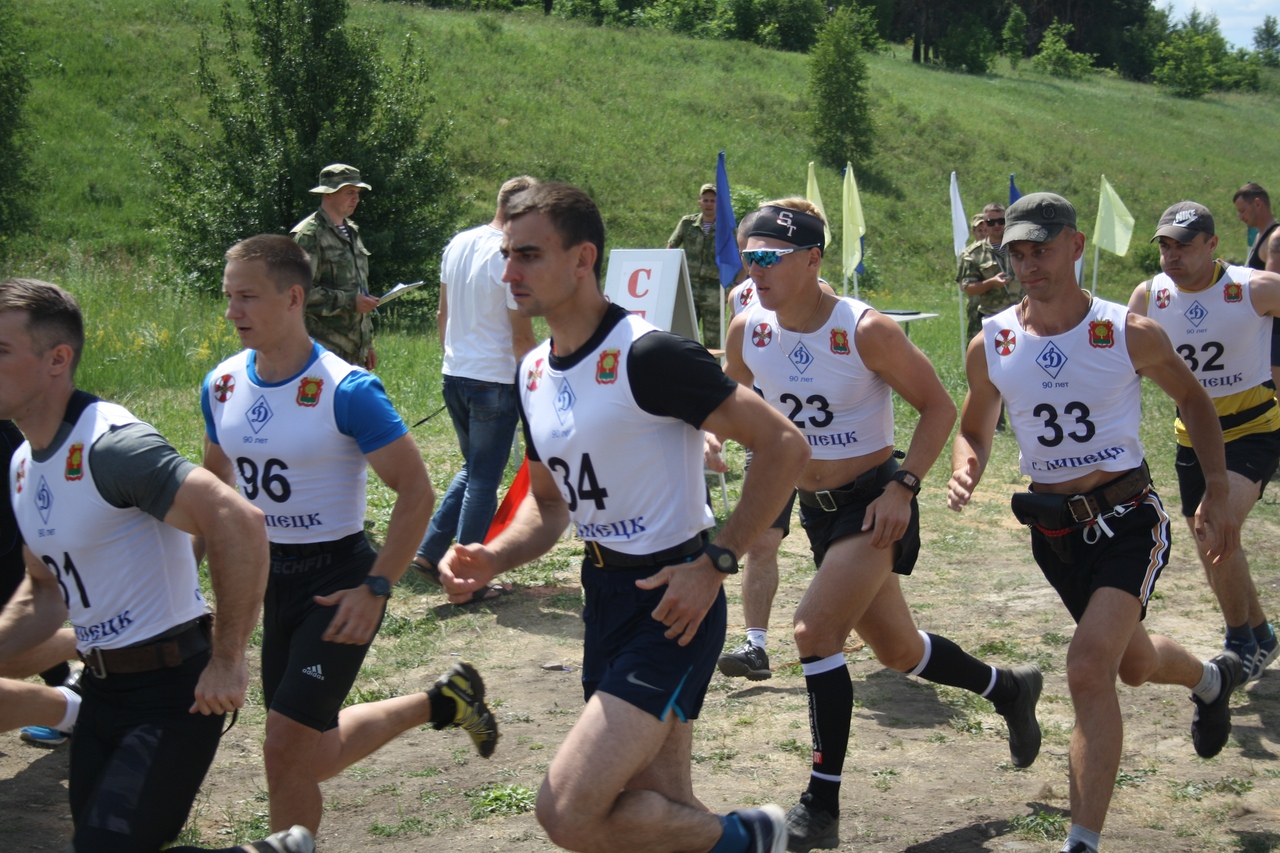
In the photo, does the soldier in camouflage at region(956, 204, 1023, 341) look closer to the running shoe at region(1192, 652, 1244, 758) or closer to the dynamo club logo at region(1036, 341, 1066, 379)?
the running shoe at region(1192, 652, 1244, 758)

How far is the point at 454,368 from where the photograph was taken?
7215 millimetres

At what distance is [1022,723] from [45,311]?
3.94 metres

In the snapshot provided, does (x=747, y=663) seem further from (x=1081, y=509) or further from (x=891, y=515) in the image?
(x=1081, y=509)

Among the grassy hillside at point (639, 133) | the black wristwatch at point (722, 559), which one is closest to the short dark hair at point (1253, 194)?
the black wristwatch at point (722, 559)

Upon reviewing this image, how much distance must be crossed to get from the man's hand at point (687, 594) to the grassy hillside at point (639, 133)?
74.1 ft

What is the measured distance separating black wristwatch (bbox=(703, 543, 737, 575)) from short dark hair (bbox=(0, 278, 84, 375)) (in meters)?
1.83

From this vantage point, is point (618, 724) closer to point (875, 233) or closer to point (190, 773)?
point (190, 773)

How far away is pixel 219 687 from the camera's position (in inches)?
122

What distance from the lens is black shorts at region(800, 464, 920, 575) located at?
14.8ft

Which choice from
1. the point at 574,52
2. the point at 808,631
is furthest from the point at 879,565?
the point at 574,52

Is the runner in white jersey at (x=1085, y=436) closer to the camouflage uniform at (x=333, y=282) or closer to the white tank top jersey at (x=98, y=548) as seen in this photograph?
the white tank top jersey at (x=98, y=548)

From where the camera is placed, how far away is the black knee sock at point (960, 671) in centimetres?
483

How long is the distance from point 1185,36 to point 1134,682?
93526 mm

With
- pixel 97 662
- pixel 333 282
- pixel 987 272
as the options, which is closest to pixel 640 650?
pixel 97 662
